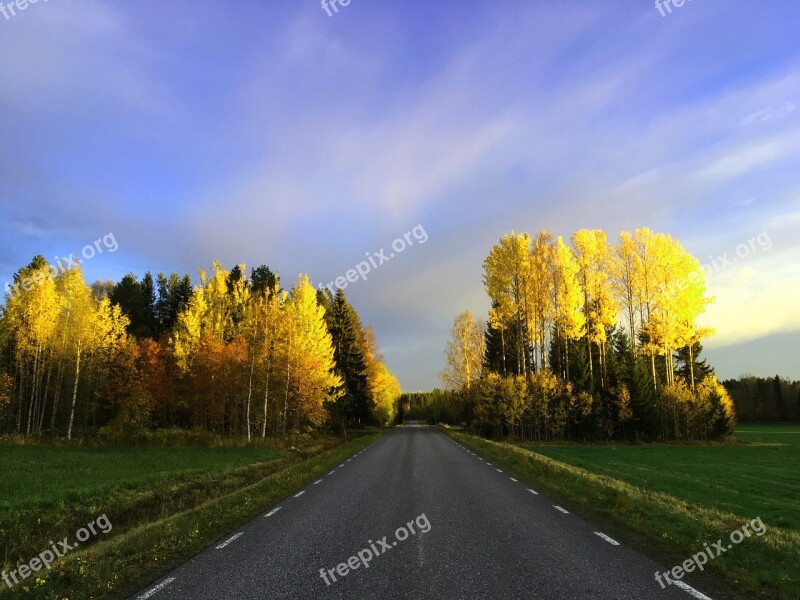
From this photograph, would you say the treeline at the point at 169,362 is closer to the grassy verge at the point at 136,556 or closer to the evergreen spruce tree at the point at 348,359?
the evergreen spruce tree at the point at 348,359

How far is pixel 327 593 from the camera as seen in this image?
19.9 feet

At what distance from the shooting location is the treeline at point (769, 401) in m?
122

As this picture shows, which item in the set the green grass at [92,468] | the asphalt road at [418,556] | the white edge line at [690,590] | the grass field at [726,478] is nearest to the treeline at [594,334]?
the grass field at [726,478]

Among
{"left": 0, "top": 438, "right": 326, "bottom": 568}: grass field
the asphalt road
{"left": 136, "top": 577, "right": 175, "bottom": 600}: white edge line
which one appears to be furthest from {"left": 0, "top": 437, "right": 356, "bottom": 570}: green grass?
the asphalt road

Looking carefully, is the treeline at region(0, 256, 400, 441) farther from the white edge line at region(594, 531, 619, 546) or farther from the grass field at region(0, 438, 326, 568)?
the white edge line at region(594, 531, 619, 546)

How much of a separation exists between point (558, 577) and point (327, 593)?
3.08 m

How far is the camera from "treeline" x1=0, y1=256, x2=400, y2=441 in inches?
1526

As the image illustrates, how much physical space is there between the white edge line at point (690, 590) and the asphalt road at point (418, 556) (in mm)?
31

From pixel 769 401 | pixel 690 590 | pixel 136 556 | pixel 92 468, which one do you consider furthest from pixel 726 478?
pixel 769 401

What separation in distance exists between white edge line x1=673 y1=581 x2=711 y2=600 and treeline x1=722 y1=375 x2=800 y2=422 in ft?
451

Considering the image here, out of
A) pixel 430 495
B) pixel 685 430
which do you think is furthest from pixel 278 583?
pixel 685 430

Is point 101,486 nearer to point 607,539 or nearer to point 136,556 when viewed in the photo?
point 136,556

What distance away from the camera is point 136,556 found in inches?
316

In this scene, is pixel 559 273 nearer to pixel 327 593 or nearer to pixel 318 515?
pixel 318 515
